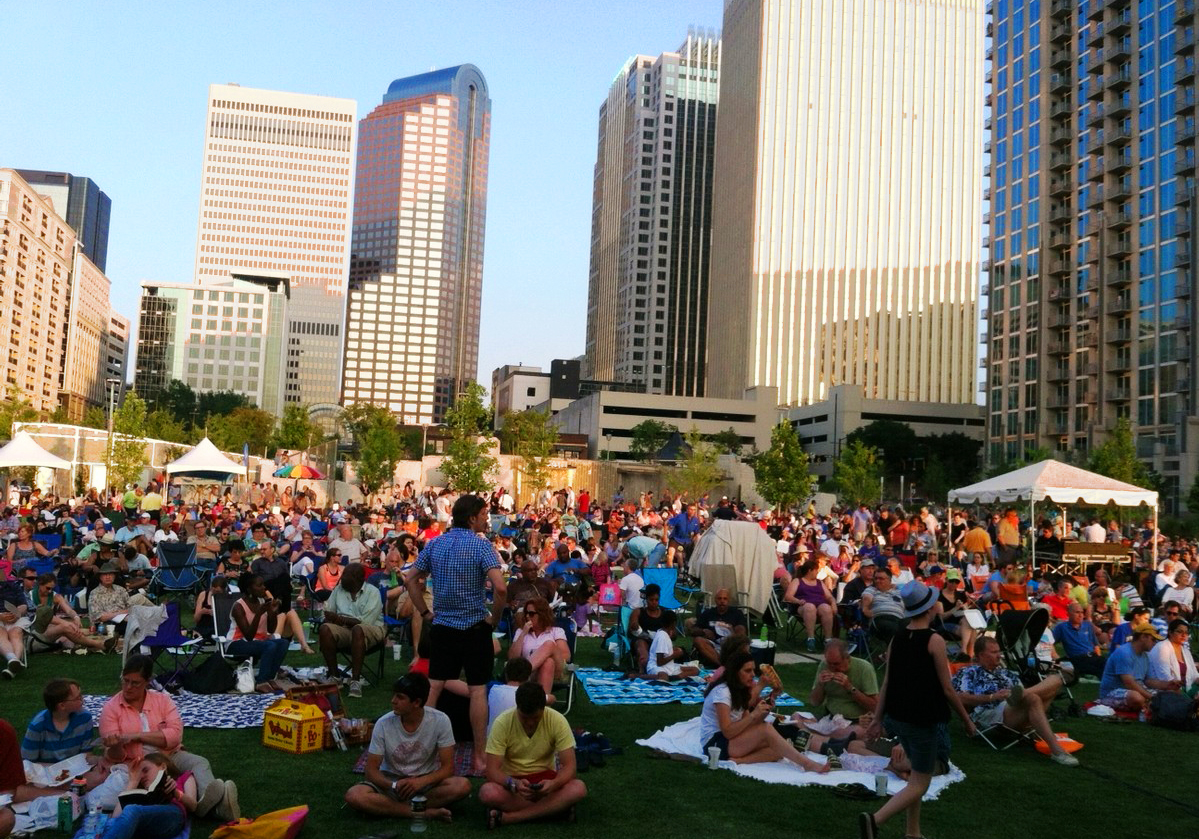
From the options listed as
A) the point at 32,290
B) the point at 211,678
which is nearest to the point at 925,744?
the point at 211,678

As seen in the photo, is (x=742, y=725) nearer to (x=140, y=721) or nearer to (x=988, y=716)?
(x=988, y=716)

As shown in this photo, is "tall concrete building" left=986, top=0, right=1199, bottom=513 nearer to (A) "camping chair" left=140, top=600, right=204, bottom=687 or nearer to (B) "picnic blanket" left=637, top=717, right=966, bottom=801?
(B) "picnic blanket" left=637, top=717, right=966, bottom=801

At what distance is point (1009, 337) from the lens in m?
81.6

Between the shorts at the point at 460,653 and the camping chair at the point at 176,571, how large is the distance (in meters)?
9.49

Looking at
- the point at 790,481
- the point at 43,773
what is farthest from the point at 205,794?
the point at 790,481

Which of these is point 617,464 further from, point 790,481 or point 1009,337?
point 1009,337

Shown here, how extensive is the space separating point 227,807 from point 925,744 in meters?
3.99

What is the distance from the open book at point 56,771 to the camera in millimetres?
5918

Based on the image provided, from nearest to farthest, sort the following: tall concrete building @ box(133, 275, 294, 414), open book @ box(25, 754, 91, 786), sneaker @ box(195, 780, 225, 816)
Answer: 1. sneaker @ box(195, 780, 225, 816)
2. open book @ box(25, 754, 91, 786)
3. tall concrete building @ box(133, 275, 294, 414)

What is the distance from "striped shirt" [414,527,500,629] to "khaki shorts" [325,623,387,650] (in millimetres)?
3334

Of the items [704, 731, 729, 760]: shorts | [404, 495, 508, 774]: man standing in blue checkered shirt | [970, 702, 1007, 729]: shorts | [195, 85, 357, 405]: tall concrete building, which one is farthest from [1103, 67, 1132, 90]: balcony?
[195, 85, 357, 405]: tall concrete building

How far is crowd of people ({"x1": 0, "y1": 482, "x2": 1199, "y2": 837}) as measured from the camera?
5953mm

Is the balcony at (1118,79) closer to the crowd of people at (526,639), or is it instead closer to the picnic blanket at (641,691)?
the crowd of people at (526,639)

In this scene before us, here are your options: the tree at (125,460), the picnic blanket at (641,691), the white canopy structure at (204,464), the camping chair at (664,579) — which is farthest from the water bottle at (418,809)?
the tree at (125,460)
